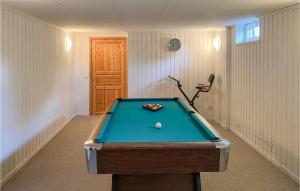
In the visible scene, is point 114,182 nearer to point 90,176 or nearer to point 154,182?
point 154,182

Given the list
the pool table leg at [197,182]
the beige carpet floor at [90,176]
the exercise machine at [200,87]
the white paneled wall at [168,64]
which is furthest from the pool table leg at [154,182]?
the white paneled wall at [168,64]

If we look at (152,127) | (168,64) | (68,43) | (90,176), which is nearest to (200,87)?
(168,64)

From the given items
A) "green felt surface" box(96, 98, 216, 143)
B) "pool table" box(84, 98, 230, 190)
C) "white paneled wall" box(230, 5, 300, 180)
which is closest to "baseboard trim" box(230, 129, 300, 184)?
"white paneled wall" box(230, 5, 300, 180)

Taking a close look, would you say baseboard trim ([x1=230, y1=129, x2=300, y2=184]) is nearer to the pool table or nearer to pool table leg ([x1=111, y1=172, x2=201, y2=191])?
pool table leg ([x1=111, y1=172, x2=201, y2=191])

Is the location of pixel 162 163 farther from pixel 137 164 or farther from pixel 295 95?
pixel 295 95

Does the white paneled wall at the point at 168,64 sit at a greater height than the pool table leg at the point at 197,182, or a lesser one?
greater

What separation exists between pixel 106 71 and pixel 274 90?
183 inches

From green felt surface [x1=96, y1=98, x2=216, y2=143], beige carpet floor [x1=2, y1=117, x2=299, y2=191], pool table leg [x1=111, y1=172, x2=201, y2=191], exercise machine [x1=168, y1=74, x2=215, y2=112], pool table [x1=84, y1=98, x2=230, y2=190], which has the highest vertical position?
exercise machine [x1=168, y1=74, x2=215, y2=112]

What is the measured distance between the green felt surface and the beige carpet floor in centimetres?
Answer: 81

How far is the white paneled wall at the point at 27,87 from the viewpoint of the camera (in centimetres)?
359

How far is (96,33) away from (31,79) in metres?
3.27

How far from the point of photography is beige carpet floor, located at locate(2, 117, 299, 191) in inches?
134

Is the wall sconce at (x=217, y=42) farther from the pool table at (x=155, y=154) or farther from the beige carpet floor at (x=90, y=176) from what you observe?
the pool table at (x=155, y=154)

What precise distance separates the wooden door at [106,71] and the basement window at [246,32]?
303cm
